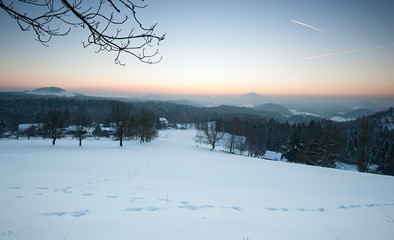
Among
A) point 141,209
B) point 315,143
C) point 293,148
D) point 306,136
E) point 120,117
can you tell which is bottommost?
point 293,148

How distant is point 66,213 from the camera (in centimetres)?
500

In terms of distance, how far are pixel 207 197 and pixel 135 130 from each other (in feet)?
118

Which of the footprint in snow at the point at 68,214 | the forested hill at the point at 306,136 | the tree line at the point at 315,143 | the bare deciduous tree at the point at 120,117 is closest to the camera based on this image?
the footprint in snow at the point at 68,214

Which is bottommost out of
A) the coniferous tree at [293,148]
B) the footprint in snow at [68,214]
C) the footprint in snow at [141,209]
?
the coniferous tree at [293,148]

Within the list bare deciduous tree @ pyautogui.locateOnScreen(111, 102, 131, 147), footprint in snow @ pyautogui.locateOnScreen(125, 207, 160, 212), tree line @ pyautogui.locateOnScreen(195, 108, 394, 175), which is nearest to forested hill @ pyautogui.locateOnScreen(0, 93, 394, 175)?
tree line @ pyautogui.locateOnScreen(195, 108, 394, 175)

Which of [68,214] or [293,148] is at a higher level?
[68,214]

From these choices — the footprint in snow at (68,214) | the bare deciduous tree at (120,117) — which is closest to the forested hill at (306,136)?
Answer: the bare deciduous tree at (120,117)

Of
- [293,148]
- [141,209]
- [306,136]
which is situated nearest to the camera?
[141,209]

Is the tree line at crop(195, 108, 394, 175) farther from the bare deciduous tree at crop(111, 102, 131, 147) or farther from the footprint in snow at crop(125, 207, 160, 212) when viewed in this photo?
the footprint in snow at crop(125, 207, 160, 212)

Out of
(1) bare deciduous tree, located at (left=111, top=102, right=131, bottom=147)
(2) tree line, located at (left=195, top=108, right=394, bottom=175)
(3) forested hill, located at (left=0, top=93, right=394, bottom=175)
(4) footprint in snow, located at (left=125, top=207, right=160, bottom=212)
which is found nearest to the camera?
(4) footprint in snow, located at (left=125, top=207, right=160, bottom=212)

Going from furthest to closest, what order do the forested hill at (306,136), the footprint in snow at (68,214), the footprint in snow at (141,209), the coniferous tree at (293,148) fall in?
1. the coniferous tree at (293,148)
2. the forested hill at (306,136)
3. the footprint in snow at (141,209)
4. the footprint in snow at (68,214)

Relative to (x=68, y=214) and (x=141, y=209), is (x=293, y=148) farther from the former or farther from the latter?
(x=68, y=214)

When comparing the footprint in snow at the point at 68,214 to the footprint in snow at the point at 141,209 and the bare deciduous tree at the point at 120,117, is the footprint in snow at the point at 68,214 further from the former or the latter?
the bare deciduous tree at the point at 120,117

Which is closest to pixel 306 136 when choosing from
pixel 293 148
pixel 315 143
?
pixel 293 148
